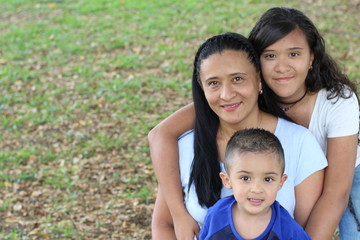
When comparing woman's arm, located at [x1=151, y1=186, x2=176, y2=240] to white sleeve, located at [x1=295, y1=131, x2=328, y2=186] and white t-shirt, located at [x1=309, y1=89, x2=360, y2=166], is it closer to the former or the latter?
white sleeve, located at [x1=295, y1=131, x2=328, y2=186]

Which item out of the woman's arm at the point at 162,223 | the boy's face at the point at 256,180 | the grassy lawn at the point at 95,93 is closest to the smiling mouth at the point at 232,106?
the boy's face at the point at 256,180

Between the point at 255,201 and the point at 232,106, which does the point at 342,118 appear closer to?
the point at 232,106

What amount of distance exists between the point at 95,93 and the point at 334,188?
5109 millimetres

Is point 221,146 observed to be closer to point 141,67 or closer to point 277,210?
point 277,210

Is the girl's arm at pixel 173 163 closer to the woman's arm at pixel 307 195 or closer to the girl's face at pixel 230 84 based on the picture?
the girl's face at pixel 230 84

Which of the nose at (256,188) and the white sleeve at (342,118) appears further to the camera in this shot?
the white sleeve at (342,118)

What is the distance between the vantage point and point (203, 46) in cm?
282

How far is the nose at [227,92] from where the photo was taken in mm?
2660

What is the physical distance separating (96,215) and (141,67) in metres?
3.44

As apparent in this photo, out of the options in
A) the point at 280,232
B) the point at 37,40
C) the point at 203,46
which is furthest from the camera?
the point at 37,40

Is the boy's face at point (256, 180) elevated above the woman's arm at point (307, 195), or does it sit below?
above

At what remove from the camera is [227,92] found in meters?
2.66

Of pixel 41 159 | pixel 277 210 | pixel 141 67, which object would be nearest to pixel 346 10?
pixel 141 67

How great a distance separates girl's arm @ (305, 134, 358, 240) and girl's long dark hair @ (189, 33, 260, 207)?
1.71 ft
